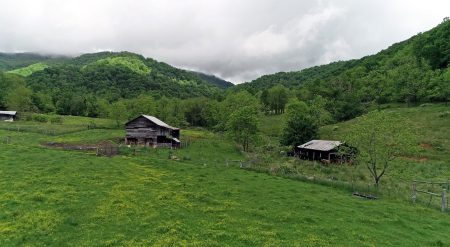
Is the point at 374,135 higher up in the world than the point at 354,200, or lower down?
higher up

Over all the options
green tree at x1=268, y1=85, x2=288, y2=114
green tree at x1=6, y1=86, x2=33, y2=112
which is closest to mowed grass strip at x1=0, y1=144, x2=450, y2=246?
green tree at x1=6, y1=86, x2=33, y2=112

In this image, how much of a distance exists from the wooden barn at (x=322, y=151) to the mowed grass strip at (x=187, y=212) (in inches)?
1009

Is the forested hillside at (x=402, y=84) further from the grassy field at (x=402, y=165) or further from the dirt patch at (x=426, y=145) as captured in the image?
the dirt patch at (x=426, y=145)

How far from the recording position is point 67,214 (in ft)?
70.3

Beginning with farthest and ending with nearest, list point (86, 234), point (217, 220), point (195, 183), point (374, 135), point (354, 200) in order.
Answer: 1. point (374, 135)
2. point (195, 183)
3. point (354, 200)
4. point (217, 220)
5. point (86, 234)

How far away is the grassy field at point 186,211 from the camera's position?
60.8 ft

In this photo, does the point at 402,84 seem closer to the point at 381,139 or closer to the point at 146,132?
the point at 381,139

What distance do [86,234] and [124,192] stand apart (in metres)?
8.40

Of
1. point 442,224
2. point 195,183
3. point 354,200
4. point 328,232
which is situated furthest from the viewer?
point 195,183

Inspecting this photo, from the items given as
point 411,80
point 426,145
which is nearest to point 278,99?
point 411,80

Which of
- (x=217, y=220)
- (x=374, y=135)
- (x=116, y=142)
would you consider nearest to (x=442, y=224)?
(x=374, y=135)

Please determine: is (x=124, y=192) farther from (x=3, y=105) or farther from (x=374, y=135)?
(x=3, y=105)

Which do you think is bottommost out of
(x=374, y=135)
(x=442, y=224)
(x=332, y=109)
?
(x=442, y=224)

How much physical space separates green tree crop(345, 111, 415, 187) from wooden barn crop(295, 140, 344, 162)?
1750 cm
